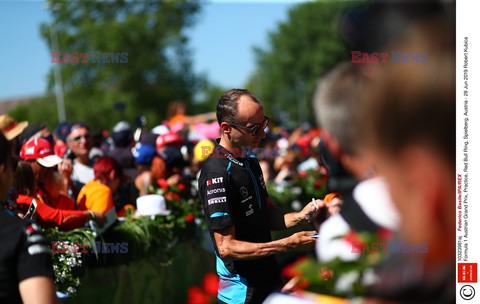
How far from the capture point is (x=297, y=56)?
227 feet

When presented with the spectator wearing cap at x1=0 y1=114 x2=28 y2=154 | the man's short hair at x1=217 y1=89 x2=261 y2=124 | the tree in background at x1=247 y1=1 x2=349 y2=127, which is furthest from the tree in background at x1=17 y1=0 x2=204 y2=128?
the man's short hair at x1=217 y1=89 x2=261 y2=124

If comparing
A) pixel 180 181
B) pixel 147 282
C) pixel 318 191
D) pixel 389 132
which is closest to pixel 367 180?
pixel 389 132

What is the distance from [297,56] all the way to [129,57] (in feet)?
101

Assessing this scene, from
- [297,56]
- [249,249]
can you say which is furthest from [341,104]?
[297,56]

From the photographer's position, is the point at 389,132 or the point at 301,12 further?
the point at 301,12

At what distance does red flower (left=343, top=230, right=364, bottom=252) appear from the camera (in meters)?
1.55

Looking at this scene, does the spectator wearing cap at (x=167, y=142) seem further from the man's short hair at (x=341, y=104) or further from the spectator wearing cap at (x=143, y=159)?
the man's short hair at (x=341, y=104)

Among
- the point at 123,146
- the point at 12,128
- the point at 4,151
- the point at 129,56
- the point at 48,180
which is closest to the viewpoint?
the point at 4,151

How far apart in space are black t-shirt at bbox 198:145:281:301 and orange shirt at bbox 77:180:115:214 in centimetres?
204

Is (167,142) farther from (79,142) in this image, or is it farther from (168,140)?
(79,142)

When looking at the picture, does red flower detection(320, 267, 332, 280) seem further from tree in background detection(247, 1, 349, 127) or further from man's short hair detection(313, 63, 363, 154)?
tree in background detection(247, 1, 349, 127)

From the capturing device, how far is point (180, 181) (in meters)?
7.51

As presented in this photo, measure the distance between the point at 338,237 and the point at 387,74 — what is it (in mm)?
446

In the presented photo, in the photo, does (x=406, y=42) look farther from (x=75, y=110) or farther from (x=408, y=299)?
(x=75, y=110)
